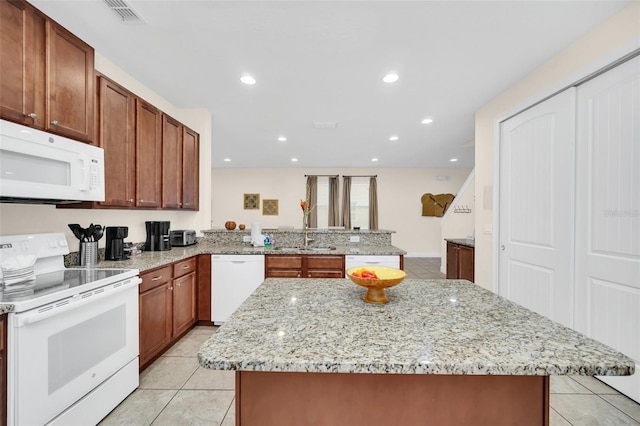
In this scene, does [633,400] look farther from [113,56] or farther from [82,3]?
[113,56]

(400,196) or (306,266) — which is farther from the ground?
(400,196)

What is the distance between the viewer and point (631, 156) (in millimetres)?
1811

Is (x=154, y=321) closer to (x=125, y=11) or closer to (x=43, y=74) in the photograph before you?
(x=43, y=74)

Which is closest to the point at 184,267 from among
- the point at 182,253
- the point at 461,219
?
the point at 182,253

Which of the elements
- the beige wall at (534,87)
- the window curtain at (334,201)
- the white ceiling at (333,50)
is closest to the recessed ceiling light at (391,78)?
the white ceiling at (333,50)

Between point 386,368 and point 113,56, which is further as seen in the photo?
point 113,56

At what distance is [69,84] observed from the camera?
5.88 ft

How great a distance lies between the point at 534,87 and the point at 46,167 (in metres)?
3.91

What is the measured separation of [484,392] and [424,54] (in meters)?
2.40

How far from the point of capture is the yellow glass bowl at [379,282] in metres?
1.15

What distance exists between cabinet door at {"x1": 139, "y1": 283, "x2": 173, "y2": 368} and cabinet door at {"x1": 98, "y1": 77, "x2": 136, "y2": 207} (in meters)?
0.81

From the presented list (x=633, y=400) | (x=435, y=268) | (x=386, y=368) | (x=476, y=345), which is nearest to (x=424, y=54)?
(x=476, y=345)

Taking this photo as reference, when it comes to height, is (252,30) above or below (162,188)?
above

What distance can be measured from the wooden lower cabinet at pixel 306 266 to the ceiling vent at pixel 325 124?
204cm
